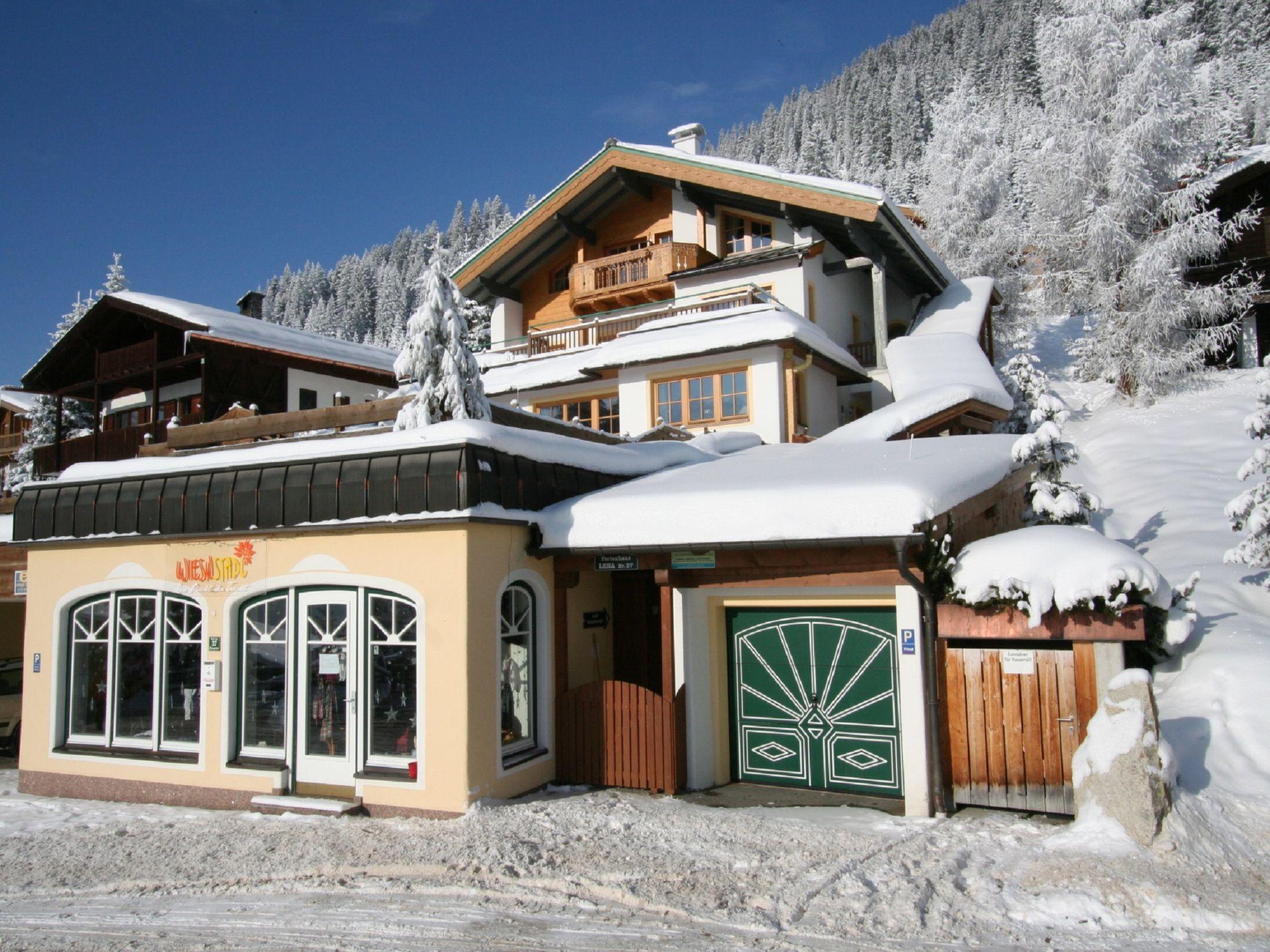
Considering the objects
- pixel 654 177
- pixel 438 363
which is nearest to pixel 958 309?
pixel 654 177

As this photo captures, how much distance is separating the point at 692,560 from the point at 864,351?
1706cm

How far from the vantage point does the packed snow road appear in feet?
19.9

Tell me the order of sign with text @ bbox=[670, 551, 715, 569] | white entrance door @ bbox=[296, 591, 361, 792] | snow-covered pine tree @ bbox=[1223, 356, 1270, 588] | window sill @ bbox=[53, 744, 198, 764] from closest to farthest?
1. white entrance door @ bbox=[296, 591, 361, 792]
2. sign with text @ bbox=[670, 551, 715, 569]
3. window sill @ bbox=[53, 744, 198, 764]
4. snow-covered pine tree @ bbox=[1223, 356, 1270, 588]

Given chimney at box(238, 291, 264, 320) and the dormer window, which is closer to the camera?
the dormer window

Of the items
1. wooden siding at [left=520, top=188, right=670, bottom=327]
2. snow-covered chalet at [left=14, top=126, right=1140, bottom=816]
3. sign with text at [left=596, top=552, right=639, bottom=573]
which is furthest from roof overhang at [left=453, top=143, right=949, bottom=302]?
sign with text at [left=596, top=552, right=639, bottom=573]

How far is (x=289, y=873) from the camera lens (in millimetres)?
7703

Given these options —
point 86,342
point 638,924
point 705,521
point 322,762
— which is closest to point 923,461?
point 705,521

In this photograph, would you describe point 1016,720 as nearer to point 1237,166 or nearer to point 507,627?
point 507,627

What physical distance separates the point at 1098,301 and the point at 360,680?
86.9ft

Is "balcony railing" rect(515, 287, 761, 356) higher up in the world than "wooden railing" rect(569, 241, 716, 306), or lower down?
lower down

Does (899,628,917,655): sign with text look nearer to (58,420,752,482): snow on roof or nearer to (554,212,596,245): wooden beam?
(58,420,752,482): snow on roof

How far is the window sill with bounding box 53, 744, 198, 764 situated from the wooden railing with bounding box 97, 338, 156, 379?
54.9ft

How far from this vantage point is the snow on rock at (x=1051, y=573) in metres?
8.20

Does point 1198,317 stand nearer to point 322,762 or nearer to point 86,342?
point 322,762
